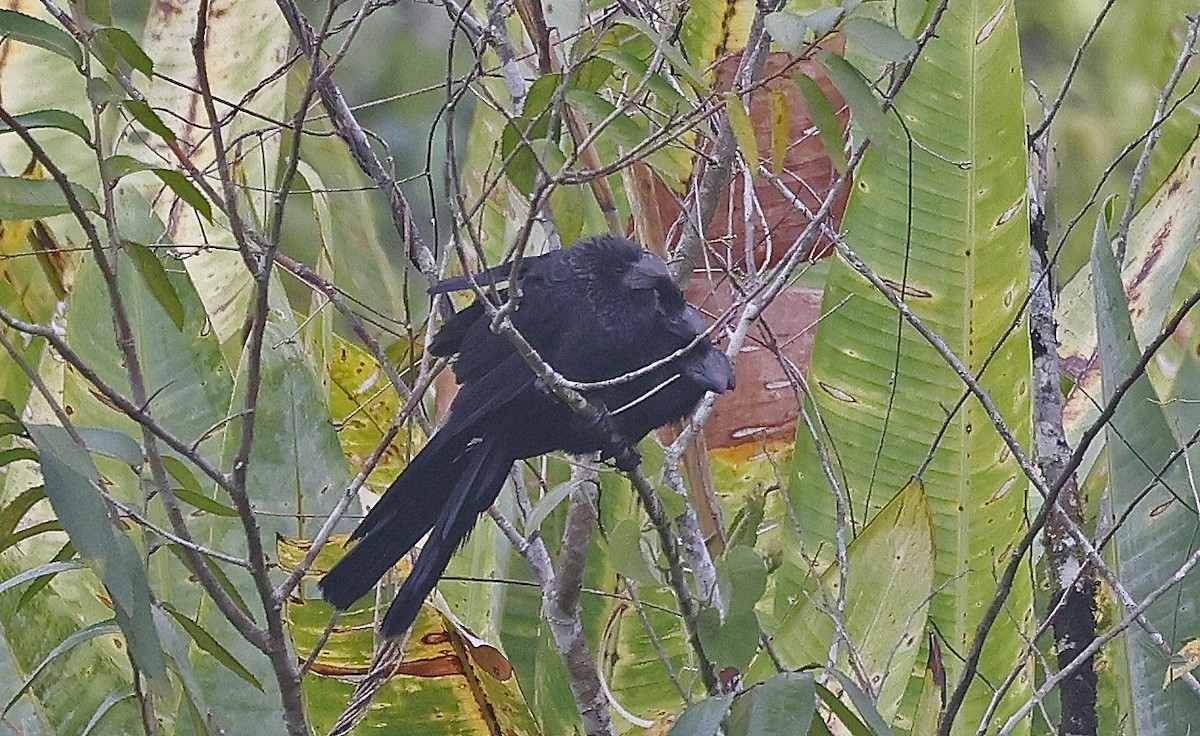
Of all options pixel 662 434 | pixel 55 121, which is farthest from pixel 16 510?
pixel 662 434

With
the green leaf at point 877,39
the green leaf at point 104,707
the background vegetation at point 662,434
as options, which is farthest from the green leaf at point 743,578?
the green leaf at point 104,707

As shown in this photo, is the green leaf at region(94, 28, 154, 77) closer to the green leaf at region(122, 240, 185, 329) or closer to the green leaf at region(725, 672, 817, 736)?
the green leaf at region(122, 240, 185, 329)

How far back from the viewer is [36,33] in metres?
0.99

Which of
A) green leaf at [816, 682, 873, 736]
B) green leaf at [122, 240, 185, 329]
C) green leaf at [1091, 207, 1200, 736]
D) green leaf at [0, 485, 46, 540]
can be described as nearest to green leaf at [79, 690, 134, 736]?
green leaf at [0, 485, 46, 540]

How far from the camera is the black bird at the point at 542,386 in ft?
4.11

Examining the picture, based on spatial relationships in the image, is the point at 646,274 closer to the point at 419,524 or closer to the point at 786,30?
the point at 419,524

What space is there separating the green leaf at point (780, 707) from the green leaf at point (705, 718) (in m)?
0.02

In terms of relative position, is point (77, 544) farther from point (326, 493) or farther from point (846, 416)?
point (846, 416)

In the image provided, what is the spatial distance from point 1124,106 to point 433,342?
191cm

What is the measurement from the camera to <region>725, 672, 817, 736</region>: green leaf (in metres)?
0.96

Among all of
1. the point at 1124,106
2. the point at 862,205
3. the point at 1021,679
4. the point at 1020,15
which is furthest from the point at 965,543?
the point at 1020,15

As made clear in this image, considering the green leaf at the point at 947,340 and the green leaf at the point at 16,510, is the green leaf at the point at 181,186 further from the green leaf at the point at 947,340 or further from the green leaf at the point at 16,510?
the green leaf at the point at 947,340

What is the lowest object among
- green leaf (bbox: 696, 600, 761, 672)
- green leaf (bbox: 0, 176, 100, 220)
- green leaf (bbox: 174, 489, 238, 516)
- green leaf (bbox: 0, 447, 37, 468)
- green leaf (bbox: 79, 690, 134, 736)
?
green leaf (bbox: 696, 600, 761, 672)

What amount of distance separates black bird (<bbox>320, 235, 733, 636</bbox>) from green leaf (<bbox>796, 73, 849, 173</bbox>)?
254mm
